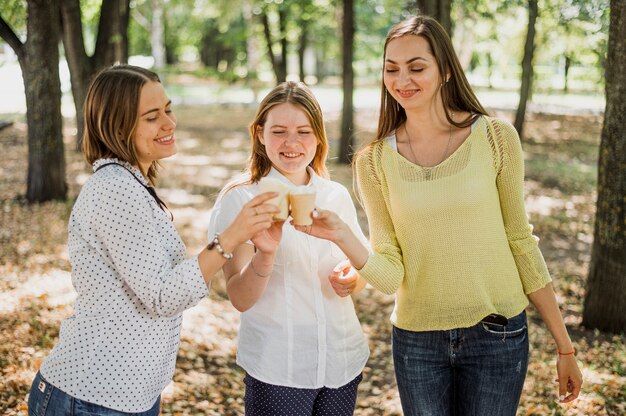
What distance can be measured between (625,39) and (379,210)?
3.85 m

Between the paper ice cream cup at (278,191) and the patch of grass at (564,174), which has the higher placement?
the paper ice cream cup at (278,191)

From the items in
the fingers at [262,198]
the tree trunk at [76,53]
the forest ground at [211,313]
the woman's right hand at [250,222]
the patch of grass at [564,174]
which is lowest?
the forest ground at [211,313]

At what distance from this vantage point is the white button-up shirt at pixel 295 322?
9.33 feet

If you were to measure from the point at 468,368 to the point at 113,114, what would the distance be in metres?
1.77

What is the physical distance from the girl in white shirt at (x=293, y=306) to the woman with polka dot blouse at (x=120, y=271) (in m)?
0.39

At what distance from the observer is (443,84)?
2.97 m

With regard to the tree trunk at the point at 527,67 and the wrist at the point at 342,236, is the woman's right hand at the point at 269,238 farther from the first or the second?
the tree trunk at the point at 527,67

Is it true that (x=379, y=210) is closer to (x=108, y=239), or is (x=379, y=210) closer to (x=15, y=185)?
(x=108, y=239)

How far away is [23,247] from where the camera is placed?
8.72m

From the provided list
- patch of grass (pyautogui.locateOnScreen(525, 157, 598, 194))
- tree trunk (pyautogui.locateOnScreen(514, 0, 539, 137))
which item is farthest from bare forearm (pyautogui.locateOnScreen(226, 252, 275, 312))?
tree trunk (pyautogui.locateOnScreen(514, 0, 539, 137))

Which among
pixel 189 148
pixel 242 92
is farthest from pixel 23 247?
pixel 242 92

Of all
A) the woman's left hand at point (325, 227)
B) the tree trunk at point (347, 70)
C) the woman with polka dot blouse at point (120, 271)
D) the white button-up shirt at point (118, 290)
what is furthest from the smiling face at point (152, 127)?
the tree trunk at point (347, 70)

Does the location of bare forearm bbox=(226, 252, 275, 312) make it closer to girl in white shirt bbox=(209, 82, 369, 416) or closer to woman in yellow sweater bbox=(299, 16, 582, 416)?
girl in white shirt bbox=(209, 82, 369, 416)

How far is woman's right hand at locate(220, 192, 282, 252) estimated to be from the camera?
7.88 ft
